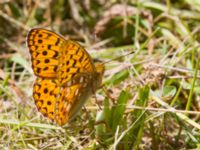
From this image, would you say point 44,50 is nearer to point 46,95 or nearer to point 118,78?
point 46,95

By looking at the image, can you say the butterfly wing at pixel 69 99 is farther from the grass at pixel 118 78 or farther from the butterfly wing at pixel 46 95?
the grass at pixel 118 78

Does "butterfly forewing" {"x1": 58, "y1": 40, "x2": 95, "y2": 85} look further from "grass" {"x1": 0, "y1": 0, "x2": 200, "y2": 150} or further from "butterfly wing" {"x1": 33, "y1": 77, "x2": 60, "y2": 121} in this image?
"grass" {"x1": 0, "y1": 0, "x2": 200, "y2": 150}

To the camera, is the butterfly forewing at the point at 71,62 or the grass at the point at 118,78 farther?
the grass at the point at 118,78

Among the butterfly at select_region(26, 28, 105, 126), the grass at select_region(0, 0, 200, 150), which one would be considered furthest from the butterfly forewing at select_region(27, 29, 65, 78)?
the grass at select_region(0, 0, 200, 150)

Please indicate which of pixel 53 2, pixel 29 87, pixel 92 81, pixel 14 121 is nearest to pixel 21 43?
pixel 53 2

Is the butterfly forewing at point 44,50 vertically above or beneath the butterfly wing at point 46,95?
above

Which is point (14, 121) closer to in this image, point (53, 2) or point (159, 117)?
point (159, 117)

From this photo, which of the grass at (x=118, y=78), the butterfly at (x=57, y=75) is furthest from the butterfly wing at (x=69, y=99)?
the grass at (x=118, y=78)
